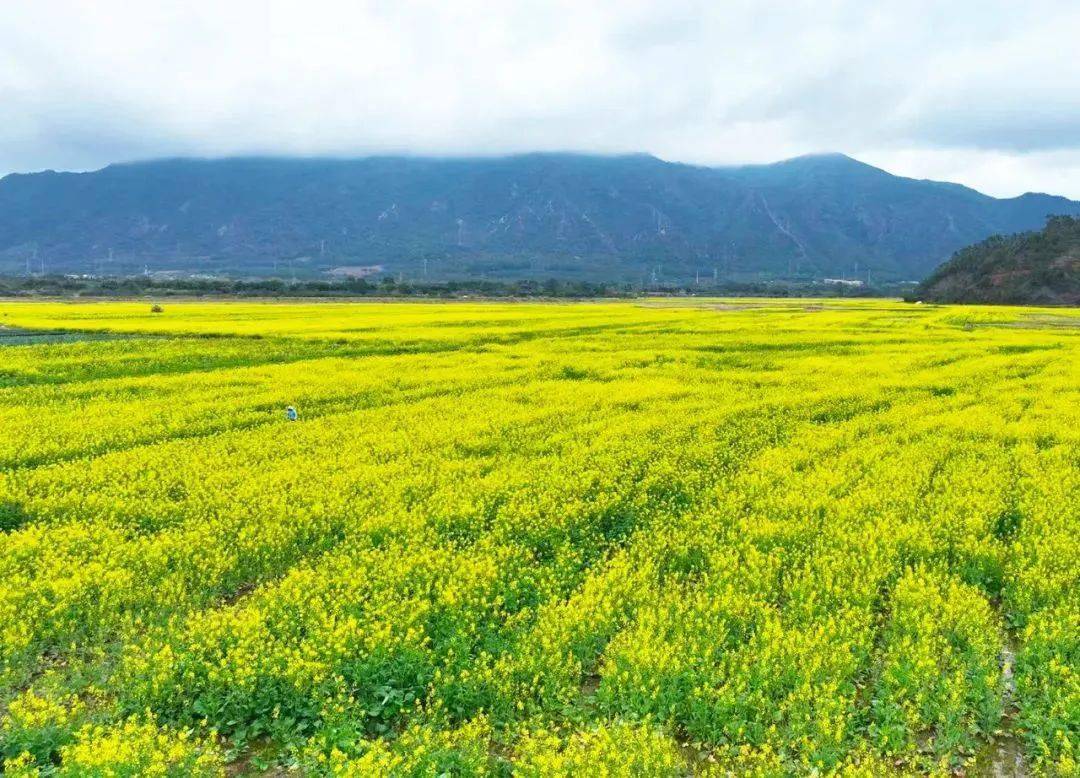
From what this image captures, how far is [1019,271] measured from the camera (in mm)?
112938

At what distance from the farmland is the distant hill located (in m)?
108

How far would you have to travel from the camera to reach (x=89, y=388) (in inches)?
979

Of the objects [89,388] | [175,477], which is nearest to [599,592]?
[175,477]

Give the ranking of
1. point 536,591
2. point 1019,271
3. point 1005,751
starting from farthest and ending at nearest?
point 1019,271
point 536,591
point 1005,751

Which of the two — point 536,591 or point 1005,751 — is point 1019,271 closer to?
point 1005,751

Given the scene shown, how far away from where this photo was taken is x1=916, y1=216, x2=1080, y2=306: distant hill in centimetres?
10662

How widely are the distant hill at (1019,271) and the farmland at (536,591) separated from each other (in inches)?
4264

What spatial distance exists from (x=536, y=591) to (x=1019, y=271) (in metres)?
134

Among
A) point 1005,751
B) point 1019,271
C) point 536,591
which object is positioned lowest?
point 1005,751

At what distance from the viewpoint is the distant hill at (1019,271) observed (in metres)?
107

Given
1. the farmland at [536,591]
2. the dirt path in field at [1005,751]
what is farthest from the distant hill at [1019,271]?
the dirt path in field at [1005,751]

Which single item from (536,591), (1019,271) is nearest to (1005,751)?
(536,591)

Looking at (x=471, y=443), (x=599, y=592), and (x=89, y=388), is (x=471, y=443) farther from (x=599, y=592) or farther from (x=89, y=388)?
(x=89, y=388)

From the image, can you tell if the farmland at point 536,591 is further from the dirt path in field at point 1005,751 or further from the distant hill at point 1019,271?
the distant hill at point 1019,271
